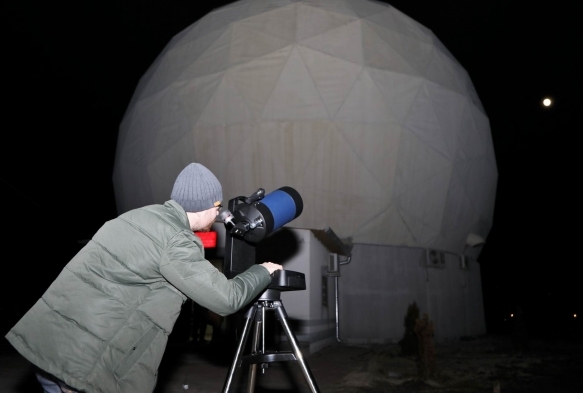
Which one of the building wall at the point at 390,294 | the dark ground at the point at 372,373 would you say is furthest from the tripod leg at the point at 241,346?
the building wall at the point at 390,294

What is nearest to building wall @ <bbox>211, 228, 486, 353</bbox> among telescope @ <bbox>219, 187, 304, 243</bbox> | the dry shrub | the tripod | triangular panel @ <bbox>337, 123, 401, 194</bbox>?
triangular panel @ <bbox>337, 123, 401, 194</bbox>

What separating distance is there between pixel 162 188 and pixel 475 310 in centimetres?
1198

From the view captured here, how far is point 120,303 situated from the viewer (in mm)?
1667

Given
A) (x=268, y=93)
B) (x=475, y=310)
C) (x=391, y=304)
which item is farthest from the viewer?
(x=475, y=310)

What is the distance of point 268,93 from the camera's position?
11938 millimetres

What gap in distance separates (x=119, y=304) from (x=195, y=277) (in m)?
0.31

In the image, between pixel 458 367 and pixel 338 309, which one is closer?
pixel 458 367

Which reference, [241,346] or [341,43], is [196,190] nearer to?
[241,346]

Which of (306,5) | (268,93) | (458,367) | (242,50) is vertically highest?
(306,5)

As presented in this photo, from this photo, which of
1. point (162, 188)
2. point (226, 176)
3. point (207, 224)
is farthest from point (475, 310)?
point (207, 224)

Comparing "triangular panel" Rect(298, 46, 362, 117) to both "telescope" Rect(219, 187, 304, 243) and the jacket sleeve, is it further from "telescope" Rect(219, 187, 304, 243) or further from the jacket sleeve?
the jacket sleeve

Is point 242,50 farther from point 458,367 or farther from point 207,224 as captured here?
point 207,224

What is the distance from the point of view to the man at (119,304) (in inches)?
63.1

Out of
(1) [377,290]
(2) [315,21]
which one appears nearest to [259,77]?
(2) [315,21]
